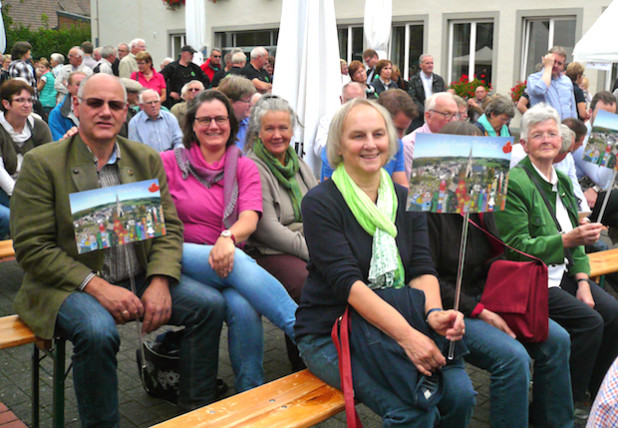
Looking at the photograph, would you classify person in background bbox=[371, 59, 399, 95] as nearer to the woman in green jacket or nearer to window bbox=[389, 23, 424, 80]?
the woman in green jacket

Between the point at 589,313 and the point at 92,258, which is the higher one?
the point at 92,258

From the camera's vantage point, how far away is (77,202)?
9.75 ft

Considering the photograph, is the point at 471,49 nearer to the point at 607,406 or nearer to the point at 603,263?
the point at 603,263

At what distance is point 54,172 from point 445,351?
191cm

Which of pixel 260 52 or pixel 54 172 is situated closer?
pixel 54 172

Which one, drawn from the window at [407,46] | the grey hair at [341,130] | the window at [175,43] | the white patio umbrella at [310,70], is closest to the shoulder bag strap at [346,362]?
the grey hair at [341,130]

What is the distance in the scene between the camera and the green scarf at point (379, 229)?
2.89 metres

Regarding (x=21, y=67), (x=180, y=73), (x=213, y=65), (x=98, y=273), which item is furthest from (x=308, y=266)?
(x=213, y=65)

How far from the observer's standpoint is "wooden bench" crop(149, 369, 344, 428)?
8.93 feet

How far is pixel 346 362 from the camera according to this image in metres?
2.78

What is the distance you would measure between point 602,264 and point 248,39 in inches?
732

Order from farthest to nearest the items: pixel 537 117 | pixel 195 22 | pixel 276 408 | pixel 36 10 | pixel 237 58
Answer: pixel 36 10 < pixel 195 22 < pixel 237 58 < pixel 537 117 < pixel 276 408

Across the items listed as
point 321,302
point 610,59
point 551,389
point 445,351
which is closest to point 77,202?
point 321,302

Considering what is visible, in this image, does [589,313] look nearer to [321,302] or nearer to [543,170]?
[543,170]
